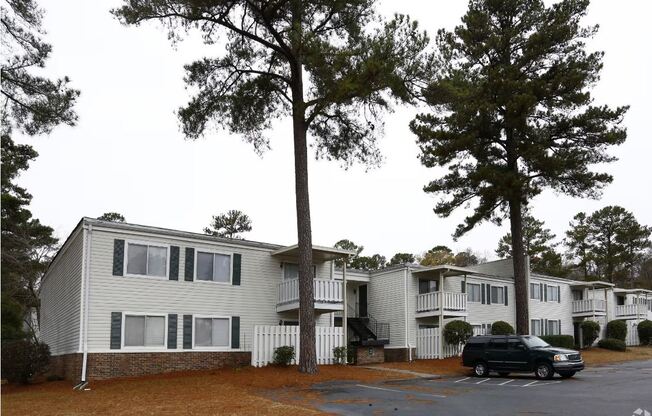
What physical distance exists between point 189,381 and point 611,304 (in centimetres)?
3927

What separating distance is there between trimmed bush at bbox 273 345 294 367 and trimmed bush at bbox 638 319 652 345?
34916 mm

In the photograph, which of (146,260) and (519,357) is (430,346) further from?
(146,260)

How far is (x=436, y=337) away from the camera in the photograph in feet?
100

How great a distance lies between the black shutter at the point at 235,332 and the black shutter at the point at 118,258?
4.87 meters

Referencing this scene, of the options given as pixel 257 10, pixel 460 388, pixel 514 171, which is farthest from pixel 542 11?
pixel 460 388

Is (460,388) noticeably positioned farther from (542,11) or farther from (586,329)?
(586,329)

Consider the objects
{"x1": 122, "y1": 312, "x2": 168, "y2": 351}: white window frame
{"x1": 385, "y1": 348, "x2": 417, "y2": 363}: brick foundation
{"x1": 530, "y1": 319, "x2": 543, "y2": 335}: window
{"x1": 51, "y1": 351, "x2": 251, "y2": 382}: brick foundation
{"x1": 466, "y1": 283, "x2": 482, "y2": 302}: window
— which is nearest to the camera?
{"x1": 51, "y1": 351, "x2": 251, "y2": 382}: brick foundation

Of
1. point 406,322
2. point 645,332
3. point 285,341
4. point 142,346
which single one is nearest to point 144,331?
point 142,346

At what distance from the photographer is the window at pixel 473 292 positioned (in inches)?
1374

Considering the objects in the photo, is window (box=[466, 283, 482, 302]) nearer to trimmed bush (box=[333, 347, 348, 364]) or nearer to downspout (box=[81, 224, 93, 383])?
trimmed bush (box=[333, 347, 348, 364])

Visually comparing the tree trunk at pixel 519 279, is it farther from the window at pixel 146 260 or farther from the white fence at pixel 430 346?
the window at pixel 146 260

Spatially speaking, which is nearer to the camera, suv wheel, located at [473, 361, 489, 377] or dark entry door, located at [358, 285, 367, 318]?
suv wheel, located at [473, 361, 489, 377]

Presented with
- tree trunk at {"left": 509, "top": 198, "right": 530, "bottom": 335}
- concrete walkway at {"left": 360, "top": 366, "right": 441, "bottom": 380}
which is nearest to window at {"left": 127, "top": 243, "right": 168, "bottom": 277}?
concrete walkway at {"left": 360, "top": 366, "right": 441, "bottom": 380}

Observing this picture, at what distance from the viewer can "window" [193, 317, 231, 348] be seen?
75.4 ft
